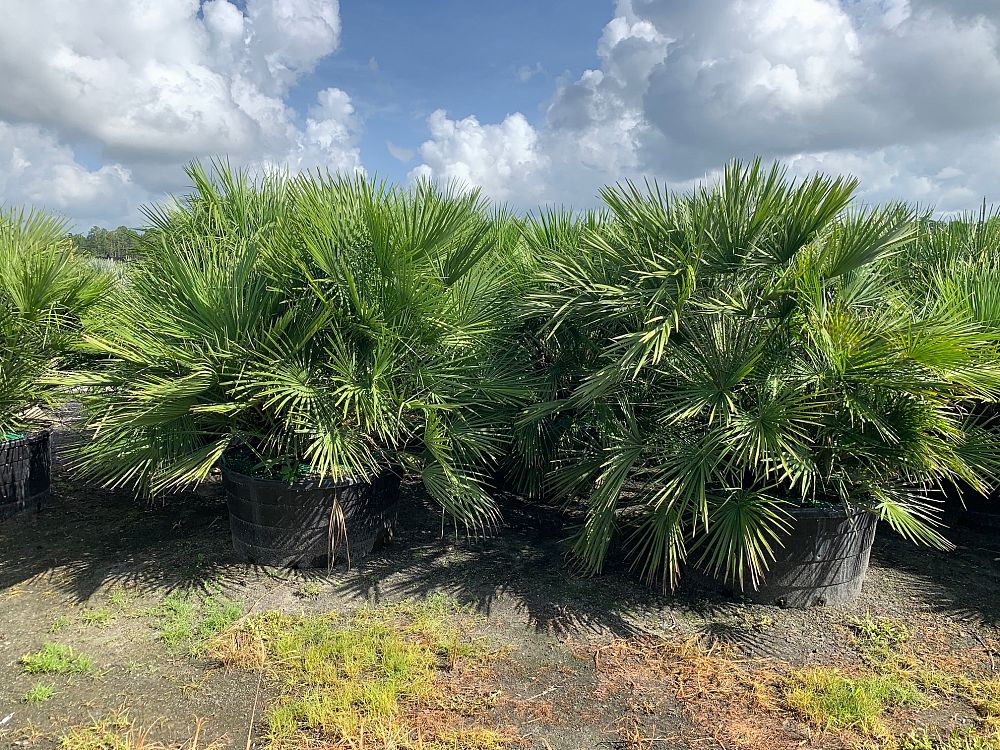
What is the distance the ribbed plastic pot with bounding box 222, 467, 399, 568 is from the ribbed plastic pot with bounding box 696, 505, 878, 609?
197 cm

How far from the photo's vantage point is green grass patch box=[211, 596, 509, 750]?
226 centimetres

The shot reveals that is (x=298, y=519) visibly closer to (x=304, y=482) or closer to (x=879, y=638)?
(x=304, y=482)

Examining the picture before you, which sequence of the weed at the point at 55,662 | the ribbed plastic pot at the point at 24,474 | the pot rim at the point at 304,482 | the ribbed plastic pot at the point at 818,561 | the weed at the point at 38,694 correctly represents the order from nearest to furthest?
the weed at the point at 38,694
the weed at the point at 55,662
the ribbed plastic pot at the point at 818,561
the pot rim at the point at 304,482
the ribbed plastic pot at the point at 24,474

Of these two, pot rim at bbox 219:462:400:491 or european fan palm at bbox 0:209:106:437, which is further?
european fan palm at bbox 0:209:106:437

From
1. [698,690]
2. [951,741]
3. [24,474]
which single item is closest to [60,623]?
[24,474]

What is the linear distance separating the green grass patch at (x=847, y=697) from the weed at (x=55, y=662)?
2.76 m

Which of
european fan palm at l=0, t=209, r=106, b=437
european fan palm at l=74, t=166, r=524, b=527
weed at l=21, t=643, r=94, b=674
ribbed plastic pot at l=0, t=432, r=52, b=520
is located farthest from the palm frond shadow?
ribbed plastic pot at l=0, t=432, r=52, b=520

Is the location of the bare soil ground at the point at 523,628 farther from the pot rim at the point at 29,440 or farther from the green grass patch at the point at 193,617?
the pot rim at the point at 29,440

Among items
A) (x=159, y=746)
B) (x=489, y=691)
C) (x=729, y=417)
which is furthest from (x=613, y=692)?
(x=159, y=746)

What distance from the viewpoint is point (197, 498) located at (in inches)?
185

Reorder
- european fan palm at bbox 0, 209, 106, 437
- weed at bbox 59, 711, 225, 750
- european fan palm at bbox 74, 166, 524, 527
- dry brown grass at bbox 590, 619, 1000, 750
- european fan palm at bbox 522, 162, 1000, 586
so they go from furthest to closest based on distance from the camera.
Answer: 1. european fan palm at bbox 0, 209, 106, 437
2. european fan palm at bbox 74, 166, 524, 527
3. european fan palm at bbox 522, 162, 1000, 586
4. dry brown grass at bbox 590, 619, 1000, 750
5. weed at bbox 59, 711, 225, 750

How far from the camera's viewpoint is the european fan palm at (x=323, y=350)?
3191 millimetres

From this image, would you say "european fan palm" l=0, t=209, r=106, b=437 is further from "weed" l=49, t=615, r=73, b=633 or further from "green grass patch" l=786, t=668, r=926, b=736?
"green grass patch" l=786, t=668, r=926, b=736

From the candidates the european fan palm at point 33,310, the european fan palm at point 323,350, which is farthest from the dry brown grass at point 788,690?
the european fan palm at point 33,310
